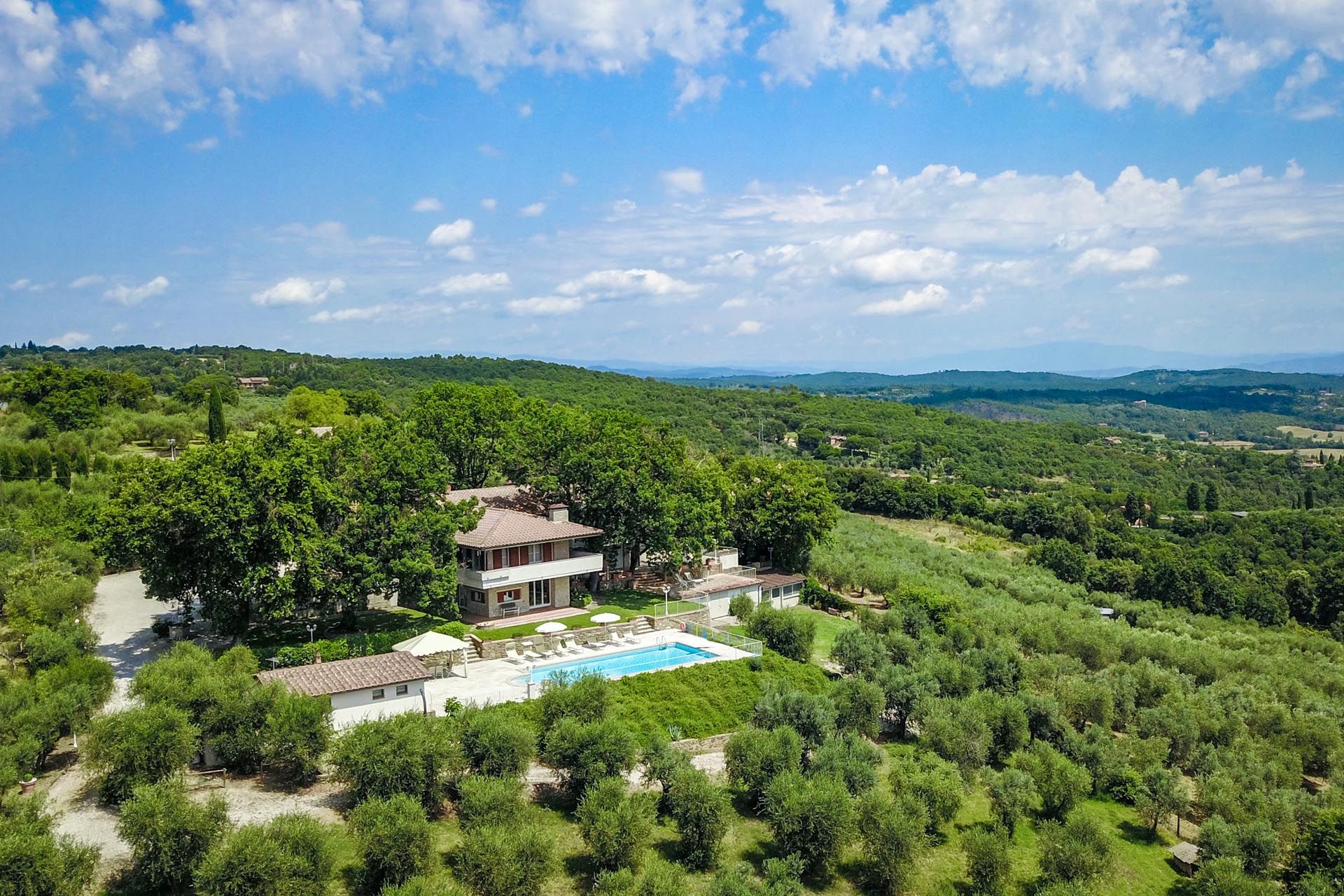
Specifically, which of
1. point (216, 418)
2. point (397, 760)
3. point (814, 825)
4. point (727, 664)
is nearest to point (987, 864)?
point (814, 825)

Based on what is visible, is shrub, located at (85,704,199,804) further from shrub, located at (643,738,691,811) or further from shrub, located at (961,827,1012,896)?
shrub, located at (961,827,1012,896)

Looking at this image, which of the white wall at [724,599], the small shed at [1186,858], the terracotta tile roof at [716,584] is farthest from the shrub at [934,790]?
the terracotta tile roof at [716,584]

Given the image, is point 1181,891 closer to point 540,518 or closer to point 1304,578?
point 540,518

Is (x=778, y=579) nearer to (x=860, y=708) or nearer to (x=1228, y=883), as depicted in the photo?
(x=860, y=708)

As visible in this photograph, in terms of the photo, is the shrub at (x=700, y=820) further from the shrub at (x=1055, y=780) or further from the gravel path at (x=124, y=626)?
the gravel path at (x=124, y=626)

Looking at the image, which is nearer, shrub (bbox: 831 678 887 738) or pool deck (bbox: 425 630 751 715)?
pool deck (bbox: 425 630 751 715)

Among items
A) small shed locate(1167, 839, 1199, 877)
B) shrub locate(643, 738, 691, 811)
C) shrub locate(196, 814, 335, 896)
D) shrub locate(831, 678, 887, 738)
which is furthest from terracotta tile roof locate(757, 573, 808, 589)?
shrub locate(196, 814, 335, 896)
